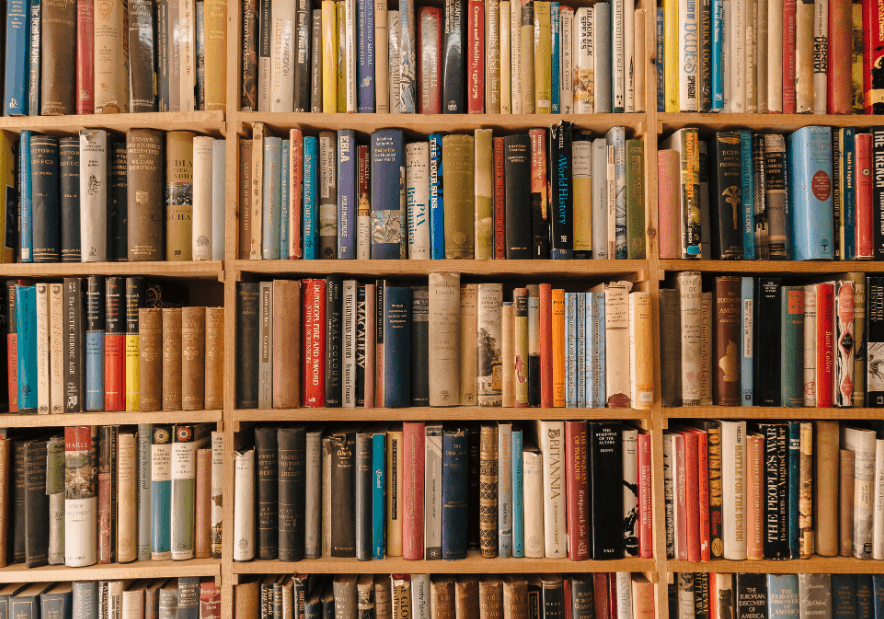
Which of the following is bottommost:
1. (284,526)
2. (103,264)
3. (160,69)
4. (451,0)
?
(284,526)

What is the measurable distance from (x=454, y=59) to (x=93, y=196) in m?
0.89

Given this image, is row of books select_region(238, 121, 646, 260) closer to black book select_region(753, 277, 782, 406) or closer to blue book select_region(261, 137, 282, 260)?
blue book select_region(261, 137, 282, 260)

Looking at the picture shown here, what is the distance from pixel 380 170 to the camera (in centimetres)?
111

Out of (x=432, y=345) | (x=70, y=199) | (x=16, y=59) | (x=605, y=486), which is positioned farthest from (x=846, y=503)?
(x=16, y=59)

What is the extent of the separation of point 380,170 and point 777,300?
37.3 inches

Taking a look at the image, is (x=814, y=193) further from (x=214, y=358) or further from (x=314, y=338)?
(x=214, y=358)

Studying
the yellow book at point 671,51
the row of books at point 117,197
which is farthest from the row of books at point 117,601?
the yellow book at point 671,51

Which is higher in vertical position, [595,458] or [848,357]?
[848,357]

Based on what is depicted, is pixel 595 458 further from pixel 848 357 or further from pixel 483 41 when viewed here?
pixel 483 41

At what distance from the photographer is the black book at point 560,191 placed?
43.0 inches

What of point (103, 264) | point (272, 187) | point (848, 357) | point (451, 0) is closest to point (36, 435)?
point (103, 264)

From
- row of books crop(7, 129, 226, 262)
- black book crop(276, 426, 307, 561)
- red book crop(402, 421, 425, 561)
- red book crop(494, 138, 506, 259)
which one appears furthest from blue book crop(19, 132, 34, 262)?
red book crop(494, 138, 506, 259)

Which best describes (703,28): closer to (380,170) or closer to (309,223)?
(380,170)

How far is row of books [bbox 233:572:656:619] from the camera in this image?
1074mm
